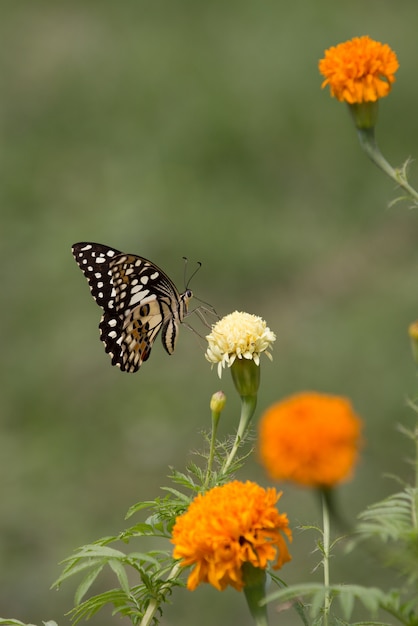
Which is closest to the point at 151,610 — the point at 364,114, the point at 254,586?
the point at 254,586

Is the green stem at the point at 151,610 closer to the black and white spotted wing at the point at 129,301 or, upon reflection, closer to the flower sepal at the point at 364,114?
the flower sepal at the point at 364,114

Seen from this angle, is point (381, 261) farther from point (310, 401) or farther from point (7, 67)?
point (310, 401)

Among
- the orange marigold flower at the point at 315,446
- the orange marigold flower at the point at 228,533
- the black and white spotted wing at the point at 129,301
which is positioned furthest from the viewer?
the black and white spotted wing at the point at 129,301

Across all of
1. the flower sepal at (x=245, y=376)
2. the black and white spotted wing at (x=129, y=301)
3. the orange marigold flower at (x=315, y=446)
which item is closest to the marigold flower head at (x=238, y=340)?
the flower sepal at (x=245, y=376)

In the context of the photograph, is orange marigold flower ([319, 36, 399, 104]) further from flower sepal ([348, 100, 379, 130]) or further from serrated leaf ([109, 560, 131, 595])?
serrated leaf ([109, 560, 131, 595])

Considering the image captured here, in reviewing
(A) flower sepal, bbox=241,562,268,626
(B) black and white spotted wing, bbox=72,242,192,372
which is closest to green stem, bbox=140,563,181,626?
(A) flower sepal, bbox=241,562,268,626

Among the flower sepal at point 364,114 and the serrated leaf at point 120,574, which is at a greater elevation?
the flower sepal at point 364,114

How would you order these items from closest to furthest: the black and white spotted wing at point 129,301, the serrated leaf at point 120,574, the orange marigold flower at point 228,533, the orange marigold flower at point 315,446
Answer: the orange marigold flower at point 315,446
the orange marigold flower at point 228,533
the serrated leaf at point 120,574
the black and white spotted wing at point 129,301
